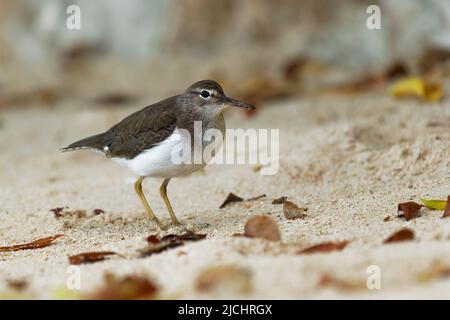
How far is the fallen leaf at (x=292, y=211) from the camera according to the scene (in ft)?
Result: 18.6

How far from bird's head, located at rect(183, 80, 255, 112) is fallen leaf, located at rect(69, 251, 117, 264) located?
188 centimetres

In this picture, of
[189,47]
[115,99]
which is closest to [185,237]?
[115,99]

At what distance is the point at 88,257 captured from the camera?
4.77 metres

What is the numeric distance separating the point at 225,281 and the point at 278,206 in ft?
7.87

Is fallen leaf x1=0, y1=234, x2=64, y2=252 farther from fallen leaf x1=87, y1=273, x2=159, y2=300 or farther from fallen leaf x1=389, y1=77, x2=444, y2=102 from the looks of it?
fallen leaf x1=389, y1=77, x2=444, y2=102

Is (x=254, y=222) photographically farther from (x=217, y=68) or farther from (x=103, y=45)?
(x=103, y=45)

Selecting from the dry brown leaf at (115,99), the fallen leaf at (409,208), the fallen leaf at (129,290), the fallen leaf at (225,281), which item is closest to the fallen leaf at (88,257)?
the fallen leaf at (129,290)

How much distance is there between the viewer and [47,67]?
12148mm

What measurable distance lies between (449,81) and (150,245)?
5386 mm

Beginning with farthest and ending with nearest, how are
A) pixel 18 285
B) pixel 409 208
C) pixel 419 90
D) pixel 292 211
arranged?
pixel 419 90 → pixel 292 211 → pixel 409 208 → pixel 18 285

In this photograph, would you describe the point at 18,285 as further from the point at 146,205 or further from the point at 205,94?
the point at 205,94

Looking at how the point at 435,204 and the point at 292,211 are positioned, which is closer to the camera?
the point at 435,204

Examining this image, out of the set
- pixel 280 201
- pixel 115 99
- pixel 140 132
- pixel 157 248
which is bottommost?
pixel 280 201

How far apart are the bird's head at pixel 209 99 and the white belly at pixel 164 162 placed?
0.49 m
